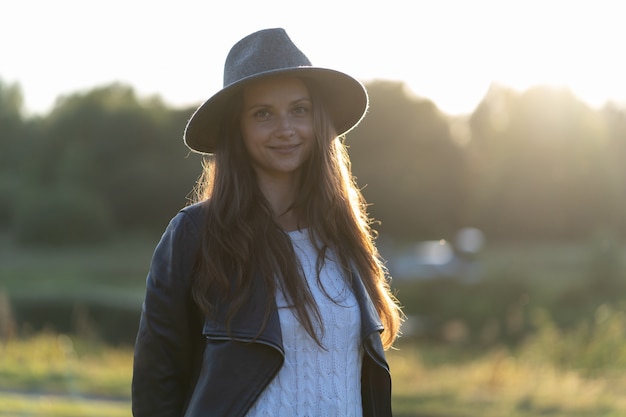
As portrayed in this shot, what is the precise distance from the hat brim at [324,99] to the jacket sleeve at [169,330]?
1.13ft

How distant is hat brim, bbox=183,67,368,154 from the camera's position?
2709mm

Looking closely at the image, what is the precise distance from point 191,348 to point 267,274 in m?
0.30

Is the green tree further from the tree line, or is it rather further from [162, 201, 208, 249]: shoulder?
[162, 201, 208, 249]: shoulder

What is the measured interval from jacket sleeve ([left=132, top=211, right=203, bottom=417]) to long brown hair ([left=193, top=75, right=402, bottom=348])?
0.16 ft

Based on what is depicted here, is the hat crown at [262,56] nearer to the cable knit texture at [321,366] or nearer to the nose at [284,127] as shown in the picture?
the nose at [284,127]

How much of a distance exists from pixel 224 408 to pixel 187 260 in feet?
1.34

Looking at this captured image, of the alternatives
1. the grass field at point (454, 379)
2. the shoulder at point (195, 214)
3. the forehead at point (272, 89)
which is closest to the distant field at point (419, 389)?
the grass field at point (454, 379)

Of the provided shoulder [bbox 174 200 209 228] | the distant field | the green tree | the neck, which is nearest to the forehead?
the neck

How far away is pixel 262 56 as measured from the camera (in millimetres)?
2719

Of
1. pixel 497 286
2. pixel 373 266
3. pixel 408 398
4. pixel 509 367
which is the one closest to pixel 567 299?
pixel 497 286

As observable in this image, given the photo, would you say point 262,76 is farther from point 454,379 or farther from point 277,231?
point 454,379

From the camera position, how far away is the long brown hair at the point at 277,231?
2.52 meters

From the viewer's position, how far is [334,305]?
102 inches

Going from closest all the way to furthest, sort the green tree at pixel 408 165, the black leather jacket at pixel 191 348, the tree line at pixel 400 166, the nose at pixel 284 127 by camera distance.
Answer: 1. the black leather jacket at pixel 191 348
2. the nose at pixel 284 127
3. the tree line at pixel 400 166
4. the green tree at pixel 408 165
